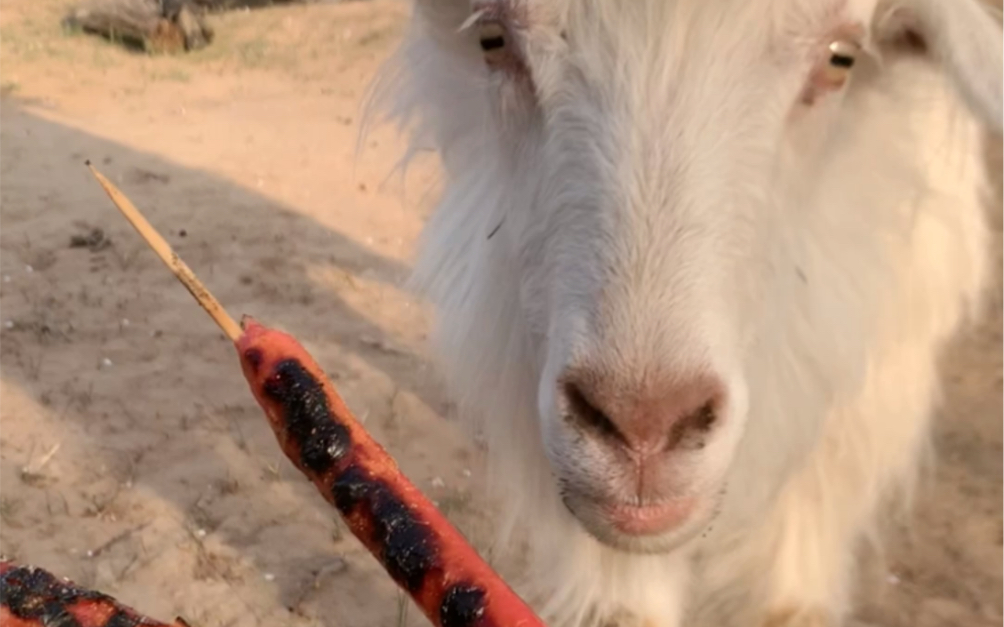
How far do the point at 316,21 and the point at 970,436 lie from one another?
25.2 ft

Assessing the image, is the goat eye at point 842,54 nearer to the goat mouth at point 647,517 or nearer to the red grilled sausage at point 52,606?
the goat mouth at point 647,517

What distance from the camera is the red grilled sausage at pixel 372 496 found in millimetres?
1450

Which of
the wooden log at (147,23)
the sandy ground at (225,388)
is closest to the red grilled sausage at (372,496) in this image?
the sandy ground at (225,388)

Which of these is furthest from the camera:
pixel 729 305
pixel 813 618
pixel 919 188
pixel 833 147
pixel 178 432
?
pixel 178 432

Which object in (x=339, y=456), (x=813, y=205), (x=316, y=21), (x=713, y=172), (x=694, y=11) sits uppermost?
(x=694, y=11)

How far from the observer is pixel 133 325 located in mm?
3748

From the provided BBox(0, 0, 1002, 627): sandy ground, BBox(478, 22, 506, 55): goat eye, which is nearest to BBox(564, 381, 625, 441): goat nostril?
BBox(478, 22, 506, 55): goat eye

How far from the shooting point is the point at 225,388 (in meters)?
3.43

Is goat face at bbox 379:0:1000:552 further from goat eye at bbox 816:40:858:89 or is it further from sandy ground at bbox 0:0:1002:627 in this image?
Result: sandy ground at bbox 0:0:1002:627

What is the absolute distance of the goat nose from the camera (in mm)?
1311

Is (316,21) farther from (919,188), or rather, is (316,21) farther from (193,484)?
(919,188)

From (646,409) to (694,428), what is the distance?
94mm

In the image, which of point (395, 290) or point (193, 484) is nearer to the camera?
point (193, 484)

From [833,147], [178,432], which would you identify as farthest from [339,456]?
[178,432]
